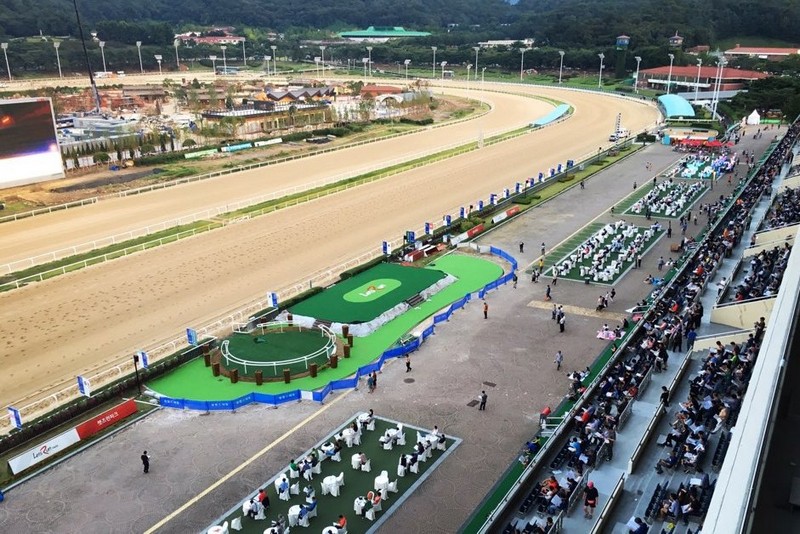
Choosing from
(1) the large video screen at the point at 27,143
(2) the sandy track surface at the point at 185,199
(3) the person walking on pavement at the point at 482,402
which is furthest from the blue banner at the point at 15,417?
(1) the large video screen at the point at 27,143

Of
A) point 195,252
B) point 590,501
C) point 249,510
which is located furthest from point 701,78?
point 249,510

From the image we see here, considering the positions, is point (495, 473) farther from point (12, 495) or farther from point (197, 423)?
point (12, 495)

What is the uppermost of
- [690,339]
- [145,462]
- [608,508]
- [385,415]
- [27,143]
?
[27,143]

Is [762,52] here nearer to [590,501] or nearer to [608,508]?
[590,501]

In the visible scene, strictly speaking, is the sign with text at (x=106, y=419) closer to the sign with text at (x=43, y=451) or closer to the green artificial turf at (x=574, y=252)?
the sign with text at (x=43, y=451)

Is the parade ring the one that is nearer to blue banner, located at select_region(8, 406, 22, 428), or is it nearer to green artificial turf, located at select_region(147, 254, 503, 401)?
green artificial turf, located at select_region(147, 254, 503, 401)

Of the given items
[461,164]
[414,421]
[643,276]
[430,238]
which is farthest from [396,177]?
[414,421]
